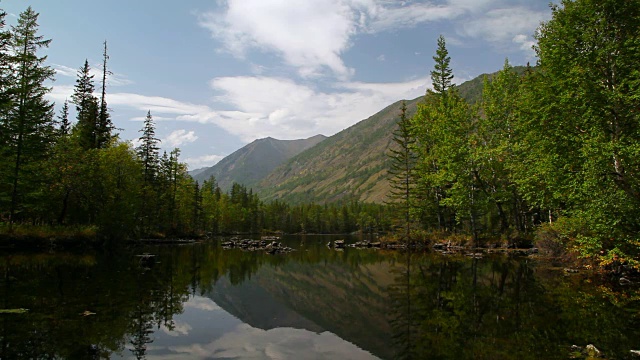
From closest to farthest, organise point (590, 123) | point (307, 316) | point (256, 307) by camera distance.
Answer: point (307, 316) → point (256, 307) → point (590, 123)

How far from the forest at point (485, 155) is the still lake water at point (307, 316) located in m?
5.24

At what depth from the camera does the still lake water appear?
9.64m

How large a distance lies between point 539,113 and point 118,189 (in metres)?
45.7

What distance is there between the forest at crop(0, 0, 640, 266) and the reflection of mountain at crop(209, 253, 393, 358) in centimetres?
1212

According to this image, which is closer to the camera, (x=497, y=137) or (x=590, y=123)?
(x=590, y=123)

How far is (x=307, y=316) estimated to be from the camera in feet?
50.4

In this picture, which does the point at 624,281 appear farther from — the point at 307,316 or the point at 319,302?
the point at 307,316

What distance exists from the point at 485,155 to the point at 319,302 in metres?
27.6

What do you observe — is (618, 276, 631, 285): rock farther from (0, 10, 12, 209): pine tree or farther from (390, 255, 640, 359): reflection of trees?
(0, 10, 12, 209): pine tree

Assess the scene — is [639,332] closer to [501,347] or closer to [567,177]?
[501,347]

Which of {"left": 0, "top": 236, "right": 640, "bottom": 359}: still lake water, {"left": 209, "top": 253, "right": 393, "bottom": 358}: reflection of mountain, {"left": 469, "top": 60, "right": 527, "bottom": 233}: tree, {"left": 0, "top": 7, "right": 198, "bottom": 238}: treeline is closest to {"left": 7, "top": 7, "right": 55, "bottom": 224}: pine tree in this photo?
{"left": 0, "top": 7, "right": 198, "bottom": 238}: treeline

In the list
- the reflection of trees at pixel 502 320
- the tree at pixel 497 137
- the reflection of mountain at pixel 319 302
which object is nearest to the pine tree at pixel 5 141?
the reflection of mountain at pixel 319 302

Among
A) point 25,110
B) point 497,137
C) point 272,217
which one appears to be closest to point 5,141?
point 25,110

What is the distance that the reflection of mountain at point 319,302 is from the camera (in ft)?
42.1
